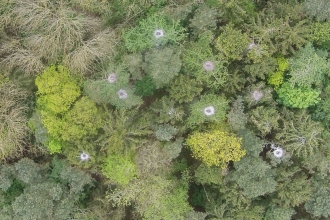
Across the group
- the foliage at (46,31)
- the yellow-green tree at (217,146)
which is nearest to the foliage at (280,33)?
the yellow-green tree at (217,146)

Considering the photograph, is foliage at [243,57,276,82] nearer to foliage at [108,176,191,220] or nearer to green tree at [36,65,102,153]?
foliage at [108,176,191,220]

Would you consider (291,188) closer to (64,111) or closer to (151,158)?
(151,158)

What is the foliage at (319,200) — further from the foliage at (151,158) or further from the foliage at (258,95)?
the foliage at (151,158)

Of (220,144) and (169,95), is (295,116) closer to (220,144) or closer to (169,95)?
(220,144)

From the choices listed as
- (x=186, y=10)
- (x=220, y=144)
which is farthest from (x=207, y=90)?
(x=186, y=10)

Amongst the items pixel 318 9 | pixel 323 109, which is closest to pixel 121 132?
pixel 323 109

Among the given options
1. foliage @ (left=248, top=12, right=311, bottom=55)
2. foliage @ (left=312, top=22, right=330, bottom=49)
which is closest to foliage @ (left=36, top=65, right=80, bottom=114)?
foliage @ (left=248, top=12, right=311, bottom=55)

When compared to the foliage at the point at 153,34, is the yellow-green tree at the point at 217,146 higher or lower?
lower
